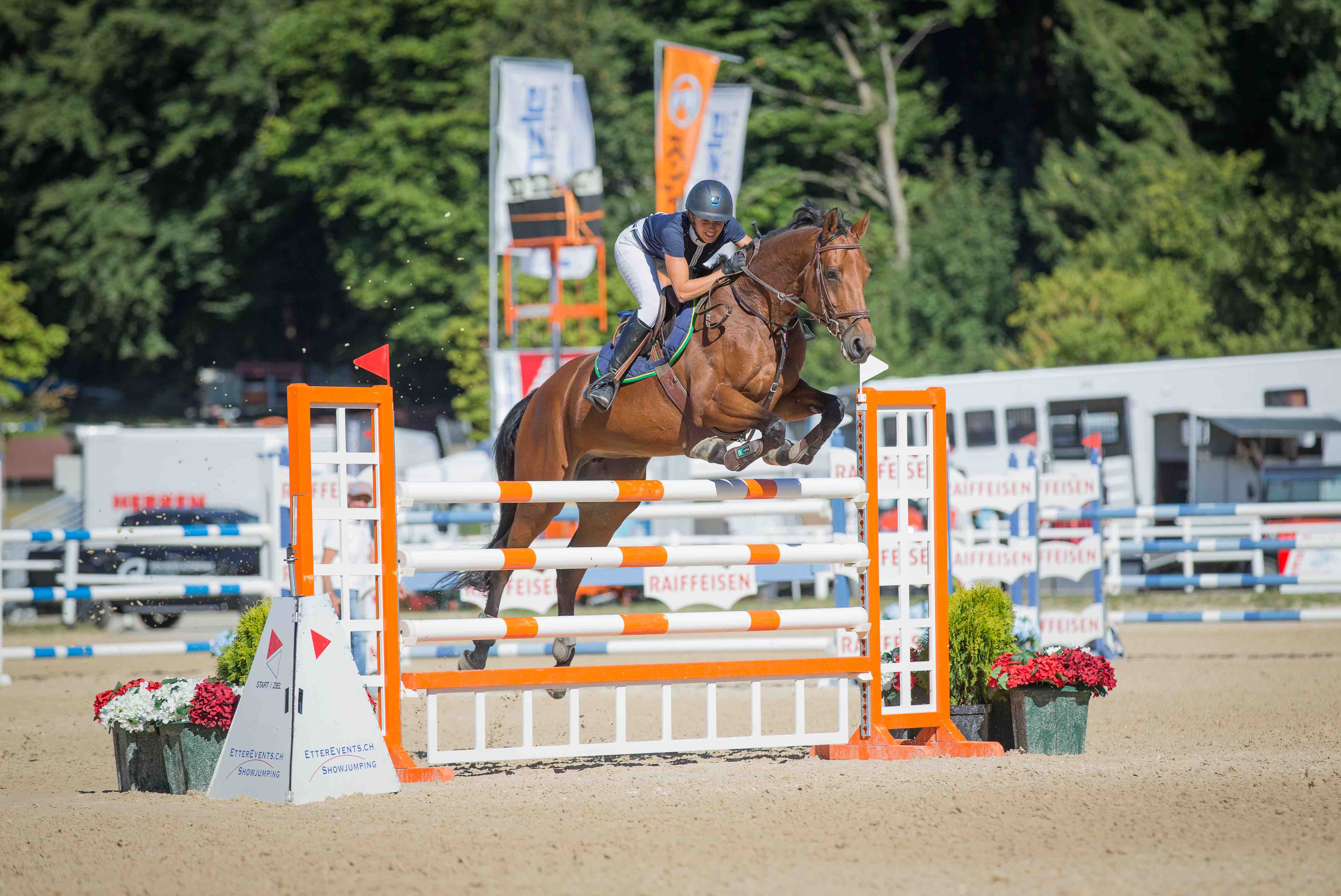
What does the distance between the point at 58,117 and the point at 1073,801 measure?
30282 millimetres

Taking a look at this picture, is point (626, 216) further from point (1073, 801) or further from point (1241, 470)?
point (1073, 801)

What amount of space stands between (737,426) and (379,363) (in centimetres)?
146

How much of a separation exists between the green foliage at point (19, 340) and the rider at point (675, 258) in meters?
23.5

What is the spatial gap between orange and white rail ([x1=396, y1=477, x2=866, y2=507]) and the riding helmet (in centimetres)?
109

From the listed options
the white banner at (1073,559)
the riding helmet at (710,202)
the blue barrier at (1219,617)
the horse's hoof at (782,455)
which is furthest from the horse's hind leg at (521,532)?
the blue barrier at (1219,617)

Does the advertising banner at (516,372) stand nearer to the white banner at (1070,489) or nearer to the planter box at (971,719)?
the white banner at (1070,489)

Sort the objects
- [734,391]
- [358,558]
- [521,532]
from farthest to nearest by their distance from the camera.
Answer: [358,558] → [521,532] → [734,391]

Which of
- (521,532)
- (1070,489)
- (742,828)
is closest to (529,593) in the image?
(521,532)

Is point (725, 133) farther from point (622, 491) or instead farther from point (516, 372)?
point (622, 491)

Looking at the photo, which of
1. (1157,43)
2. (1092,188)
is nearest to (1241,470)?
(1092,188)

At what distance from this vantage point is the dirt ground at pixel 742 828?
3598 mm

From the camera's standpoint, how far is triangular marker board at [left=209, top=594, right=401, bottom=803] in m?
4.68

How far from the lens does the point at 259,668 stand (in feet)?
15.9

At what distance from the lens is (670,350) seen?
5777 millimetres
